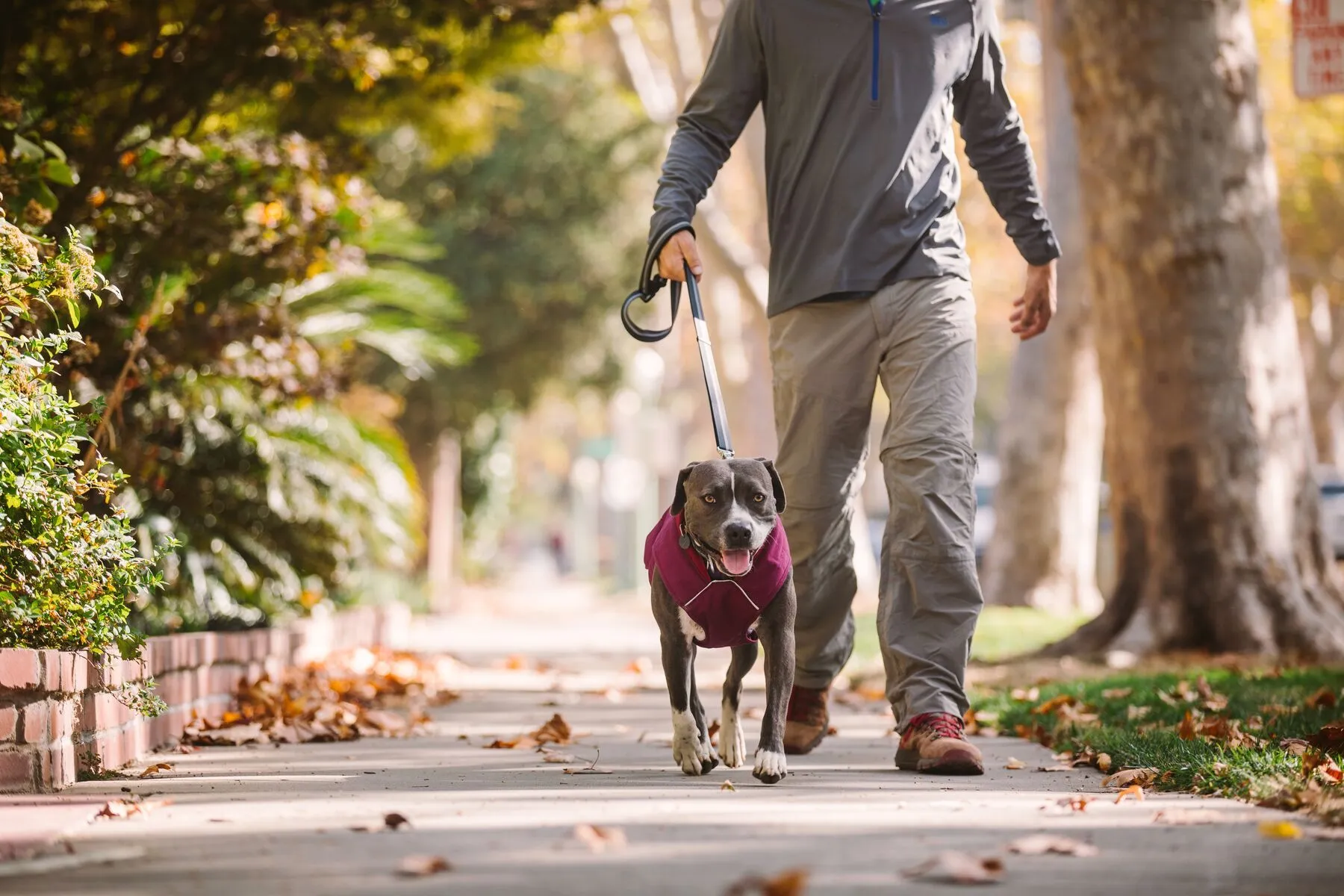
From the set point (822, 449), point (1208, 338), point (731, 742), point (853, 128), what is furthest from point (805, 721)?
point (1208, 338)

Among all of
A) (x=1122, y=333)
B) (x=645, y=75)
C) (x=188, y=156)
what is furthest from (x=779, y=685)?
(x=645, y=75)

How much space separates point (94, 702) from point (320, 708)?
6.88 feet

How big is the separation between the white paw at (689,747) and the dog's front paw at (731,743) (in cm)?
22

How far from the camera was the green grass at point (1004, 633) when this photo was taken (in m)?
11.0

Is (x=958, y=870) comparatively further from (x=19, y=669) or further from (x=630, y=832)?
(x=19, y=669)

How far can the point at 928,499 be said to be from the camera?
5.22 meters

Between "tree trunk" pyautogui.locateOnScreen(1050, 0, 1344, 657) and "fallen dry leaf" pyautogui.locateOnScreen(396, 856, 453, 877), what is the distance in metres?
7.12

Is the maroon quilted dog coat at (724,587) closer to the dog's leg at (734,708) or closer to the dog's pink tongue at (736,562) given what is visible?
the dog's pink tongue at (736,562)

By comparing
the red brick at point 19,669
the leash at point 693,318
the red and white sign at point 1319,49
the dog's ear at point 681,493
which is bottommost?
the red brick at point 19,669

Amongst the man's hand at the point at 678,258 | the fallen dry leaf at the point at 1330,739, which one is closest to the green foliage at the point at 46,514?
the man's hand at the point at 678,258

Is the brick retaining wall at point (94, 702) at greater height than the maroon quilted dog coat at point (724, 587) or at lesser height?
lesser

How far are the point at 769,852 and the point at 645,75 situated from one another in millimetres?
19049

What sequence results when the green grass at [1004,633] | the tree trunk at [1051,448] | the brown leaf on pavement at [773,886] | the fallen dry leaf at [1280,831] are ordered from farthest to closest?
the tree trunk at [1051,448] → the green grass at [1004,633] → the fallen dry leaf at [1280,831] → the brown leaf on pavement at [773,886]

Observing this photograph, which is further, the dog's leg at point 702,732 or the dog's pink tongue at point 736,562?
the dog's leg at point 702,732
